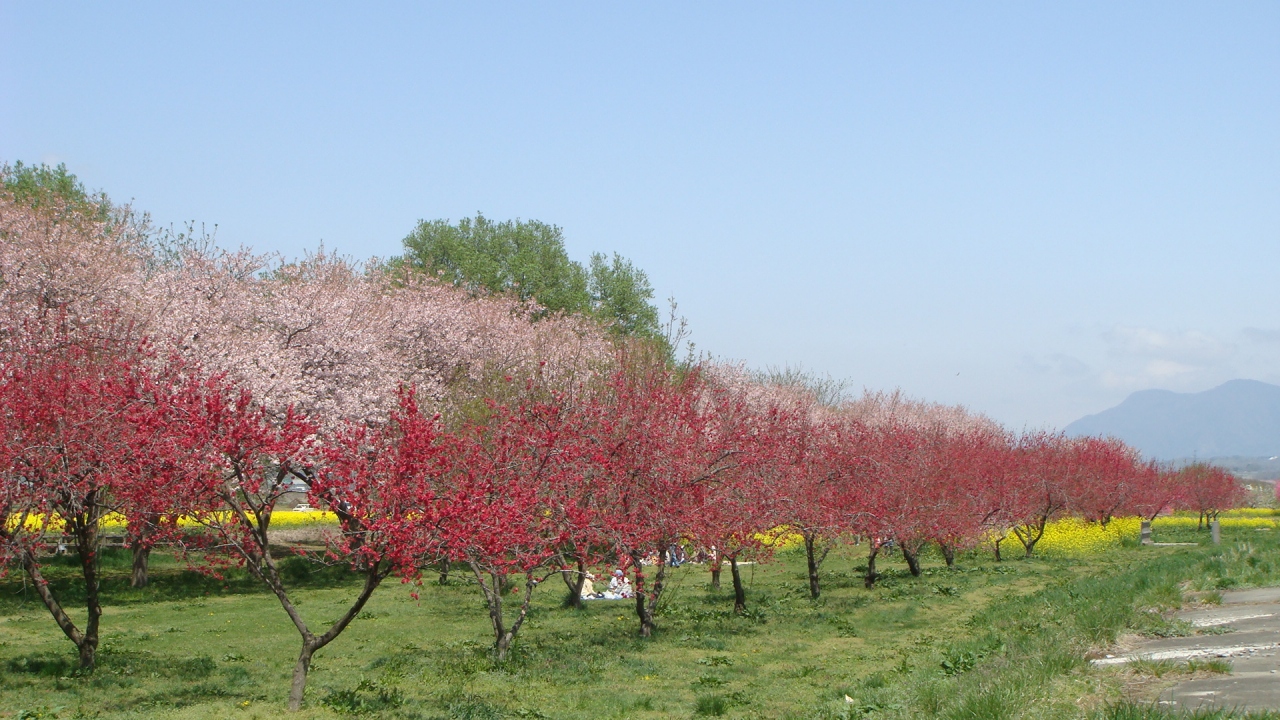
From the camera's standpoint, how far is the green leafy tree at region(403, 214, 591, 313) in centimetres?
6994

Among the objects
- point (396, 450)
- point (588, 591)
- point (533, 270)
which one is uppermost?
point (533, 270)

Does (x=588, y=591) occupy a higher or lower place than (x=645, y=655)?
higher

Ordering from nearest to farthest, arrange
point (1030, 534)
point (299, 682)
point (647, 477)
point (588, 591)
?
1. point (299, 682)
2. point (647, 477)
3. point (588, 591)
4. point (1030, 534)

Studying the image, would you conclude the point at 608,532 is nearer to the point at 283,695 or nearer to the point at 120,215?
the point at 283,695

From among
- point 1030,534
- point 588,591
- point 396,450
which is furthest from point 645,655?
point 1030,534

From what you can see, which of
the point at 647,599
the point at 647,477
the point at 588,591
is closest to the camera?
the point at 647,599

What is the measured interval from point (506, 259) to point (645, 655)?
5553cm

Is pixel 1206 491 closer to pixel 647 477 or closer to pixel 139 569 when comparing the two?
pixel 647 477

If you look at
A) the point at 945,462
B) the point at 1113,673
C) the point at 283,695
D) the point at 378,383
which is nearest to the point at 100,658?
the point at 283,695

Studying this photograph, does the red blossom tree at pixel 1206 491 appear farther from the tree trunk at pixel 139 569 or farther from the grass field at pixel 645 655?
→ the tree trunk at pixel 139 569

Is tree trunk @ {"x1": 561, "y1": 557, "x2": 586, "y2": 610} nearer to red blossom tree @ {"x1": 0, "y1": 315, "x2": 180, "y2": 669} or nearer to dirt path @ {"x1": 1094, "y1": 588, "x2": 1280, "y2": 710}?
red blossom tree @ {"x1": 0, "y1": 315, "x2": 180, "y2": 669}

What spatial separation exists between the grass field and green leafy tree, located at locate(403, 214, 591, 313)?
39480mm

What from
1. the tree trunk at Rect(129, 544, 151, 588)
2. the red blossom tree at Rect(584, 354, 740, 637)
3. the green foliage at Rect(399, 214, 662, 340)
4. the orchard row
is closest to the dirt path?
the orchard row

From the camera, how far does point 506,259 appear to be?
7275cm
